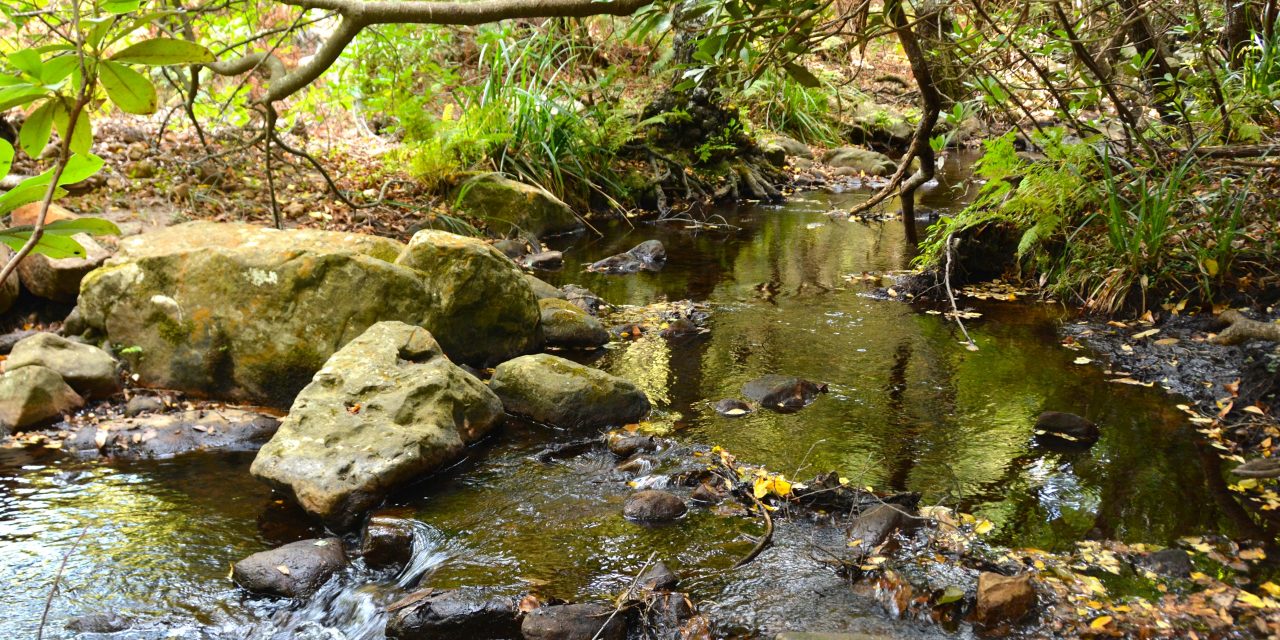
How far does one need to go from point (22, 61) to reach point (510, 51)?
10.3 m

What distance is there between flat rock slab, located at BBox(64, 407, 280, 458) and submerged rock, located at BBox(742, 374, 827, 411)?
8.64 feet

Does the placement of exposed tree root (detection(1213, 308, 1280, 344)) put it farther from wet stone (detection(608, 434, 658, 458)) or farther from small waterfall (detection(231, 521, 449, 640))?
small waterfall (detection(231, 521, 449, 640))

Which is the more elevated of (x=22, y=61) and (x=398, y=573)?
(x=22, y=61)

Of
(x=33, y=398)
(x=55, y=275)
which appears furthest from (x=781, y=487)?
(x=55, y=275)

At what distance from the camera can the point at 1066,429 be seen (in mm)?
4363

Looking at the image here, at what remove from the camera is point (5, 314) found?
18.7 ft

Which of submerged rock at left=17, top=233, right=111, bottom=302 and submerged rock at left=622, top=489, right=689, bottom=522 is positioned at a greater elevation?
submerged rock at left=17, top=233, right=111, bottom=302

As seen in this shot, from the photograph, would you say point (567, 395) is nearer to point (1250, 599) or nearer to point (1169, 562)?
point (1169, 562)

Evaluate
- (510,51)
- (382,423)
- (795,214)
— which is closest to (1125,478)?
(382,423)

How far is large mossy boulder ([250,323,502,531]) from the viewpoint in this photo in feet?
12.6

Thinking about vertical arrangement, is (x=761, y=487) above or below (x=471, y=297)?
below

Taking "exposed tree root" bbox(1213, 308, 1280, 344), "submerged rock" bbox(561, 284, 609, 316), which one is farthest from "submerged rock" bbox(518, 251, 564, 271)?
"exposed tree root" bbox(1213, 308, 1280, 344)

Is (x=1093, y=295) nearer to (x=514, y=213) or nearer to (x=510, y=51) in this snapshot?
(x=514, y=213)

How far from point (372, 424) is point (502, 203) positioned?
5733 millimetres
